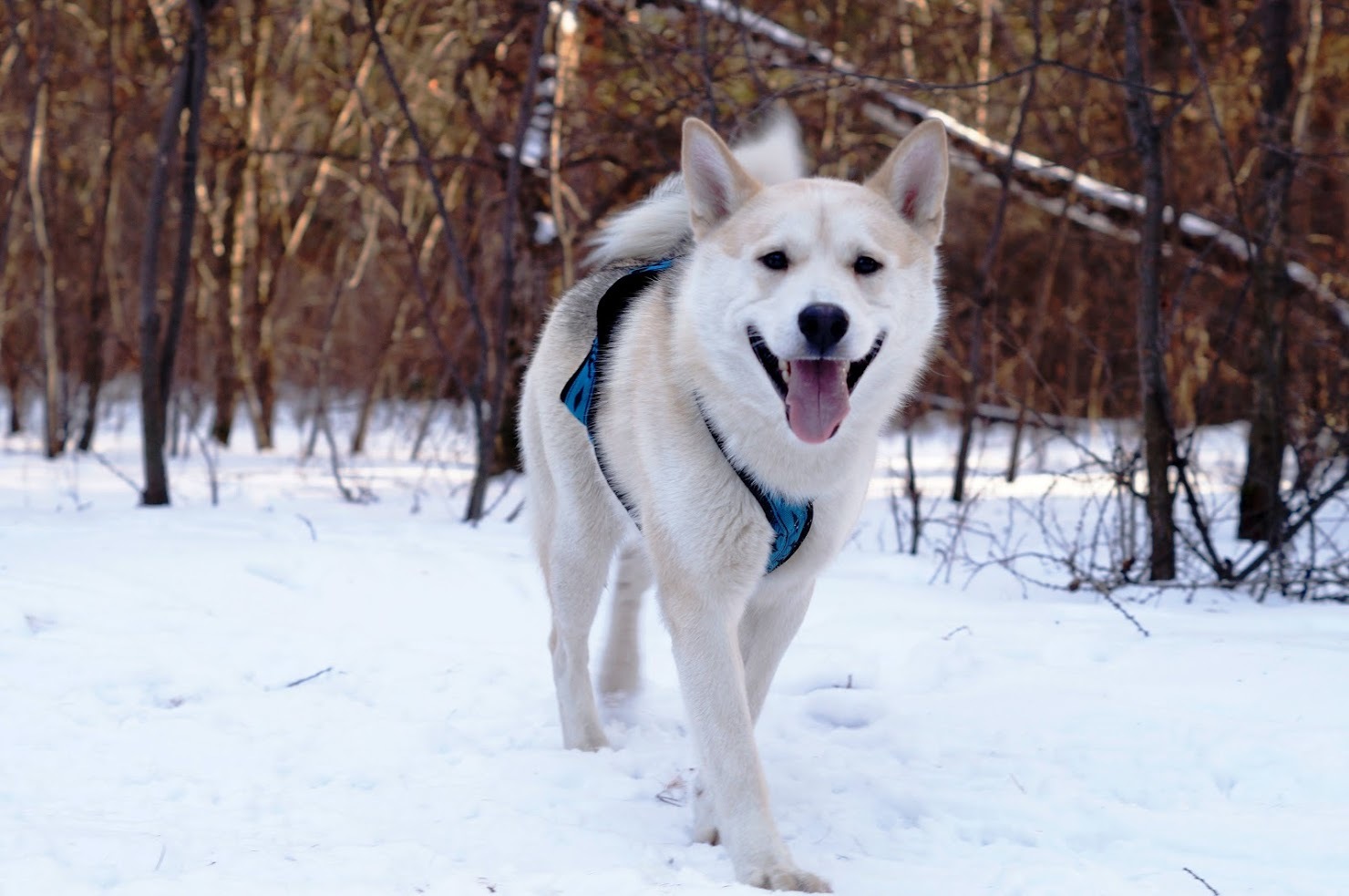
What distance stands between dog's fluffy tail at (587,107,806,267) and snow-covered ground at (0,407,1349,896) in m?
1.49

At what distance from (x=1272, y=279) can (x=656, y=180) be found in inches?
177

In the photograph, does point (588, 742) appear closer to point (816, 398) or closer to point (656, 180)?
point (816, 398)

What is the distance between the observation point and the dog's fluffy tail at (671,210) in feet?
Answer: 11.0

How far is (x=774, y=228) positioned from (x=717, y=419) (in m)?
0.46

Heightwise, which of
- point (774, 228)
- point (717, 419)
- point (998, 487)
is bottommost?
point (998, 487)

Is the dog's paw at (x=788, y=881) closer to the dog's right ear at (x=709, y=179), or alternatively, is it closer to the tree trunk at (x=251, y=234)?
the dog's right ear at (x=709, y=179)

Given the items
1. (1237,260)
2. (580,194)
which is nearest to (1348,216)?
(1237,260)

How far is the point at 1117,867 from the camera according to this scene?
2.49 m

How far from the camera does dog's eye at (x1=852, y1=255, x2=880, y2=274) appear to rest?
2607 mm

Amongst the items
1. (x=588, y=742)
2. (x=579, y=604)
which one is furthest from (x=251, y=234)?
(x=588, y=742)

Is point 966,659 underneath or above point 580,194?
underneath

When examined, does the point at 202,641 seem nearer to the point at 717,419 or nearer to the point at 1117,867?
the point at 717,419

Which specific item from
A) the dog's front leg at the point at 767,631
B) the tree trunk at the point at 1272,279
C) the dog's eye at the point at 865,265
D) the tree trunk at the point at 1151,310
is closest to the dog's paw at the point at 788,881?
the dog's front leg at the point at 767,631

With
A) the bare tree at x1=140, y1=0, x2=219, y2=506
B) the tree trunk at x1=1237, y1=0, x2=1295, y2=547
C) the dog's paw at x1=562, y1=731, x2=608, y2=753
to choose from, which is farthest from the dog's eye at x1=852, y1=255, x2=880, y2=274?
the bare tree at x1=140, y1=0, x2=219, y2=506
